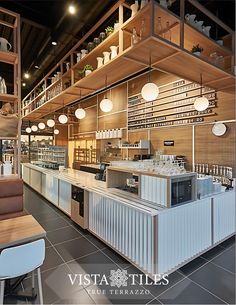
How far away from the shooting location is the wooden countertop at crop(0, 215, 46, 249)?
69.4 inches

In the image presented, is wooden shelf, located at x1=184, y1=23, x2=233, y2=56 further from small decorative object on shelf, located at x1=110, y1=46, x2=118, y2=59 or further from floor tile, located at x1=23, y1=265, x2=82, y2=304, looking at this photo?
floor tile, located at x1=23, y1=265, x2=82, y2=304

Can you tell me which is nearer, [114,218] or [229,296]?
[229,296]

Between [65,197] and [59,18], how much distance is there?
3515 millimetres

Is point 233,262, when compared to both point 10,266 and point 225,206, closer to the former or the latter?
point 225,206

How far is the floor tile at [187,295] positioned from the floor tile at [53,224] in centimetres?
237

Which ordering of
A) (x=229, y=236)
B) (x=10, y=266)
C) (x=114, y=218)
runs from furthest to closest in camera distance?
1. (x=229, y=236)
2. (x=114, y=218)
3. (x=10, y=266)

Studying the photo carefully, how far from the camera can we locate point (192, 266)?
261cm

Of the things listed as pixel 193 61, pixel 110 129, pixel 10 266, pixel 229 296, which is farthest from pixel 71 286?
pixel 110 129

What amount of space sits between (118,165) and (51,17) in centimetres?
316

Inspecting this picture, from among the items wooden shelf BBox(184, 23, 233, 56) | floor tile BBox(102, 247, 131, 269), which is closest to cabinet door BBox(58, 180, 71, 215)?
floor tile BBox(102, 247, 131, 269)

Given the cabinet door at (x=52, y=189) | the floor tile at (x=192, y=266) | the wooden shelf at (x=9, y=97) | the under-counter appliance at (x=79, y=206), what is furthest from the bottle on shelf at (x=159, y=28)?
the cabinet door at (x=52, y=189)

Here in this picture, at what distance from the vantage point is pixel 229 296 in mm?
2105

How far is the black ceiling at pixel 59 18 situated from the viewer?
3.32m

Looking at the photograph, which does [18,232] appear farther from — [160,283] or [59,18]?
[59,18]
